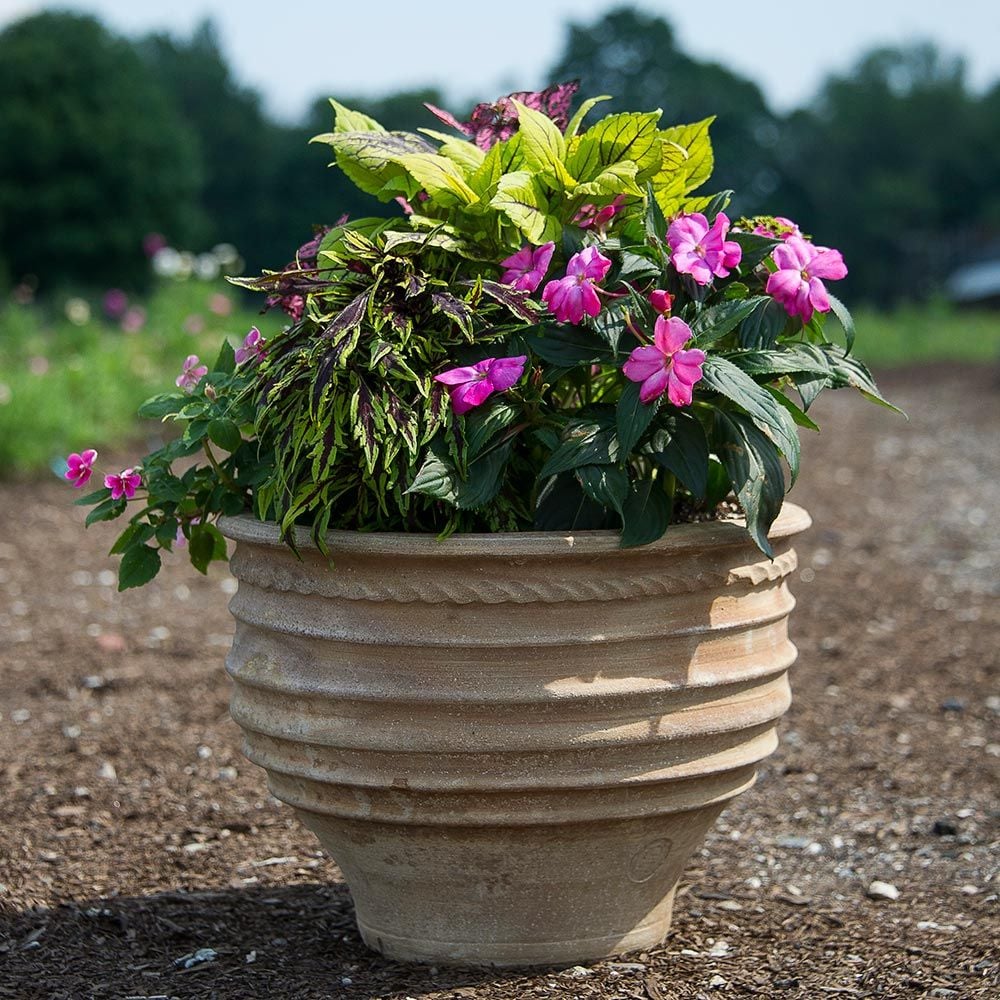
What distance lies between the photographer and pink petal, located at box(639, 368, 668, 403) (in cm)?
170

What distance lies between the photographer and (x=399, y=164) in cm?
198

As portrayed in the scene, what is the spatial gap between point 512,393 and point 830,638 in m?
2.92

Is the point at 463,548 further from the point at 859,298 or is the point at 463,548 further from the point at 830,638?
the point at 859,298

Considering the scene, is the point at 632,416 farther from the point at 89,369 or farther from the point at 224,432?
the point at 89,369

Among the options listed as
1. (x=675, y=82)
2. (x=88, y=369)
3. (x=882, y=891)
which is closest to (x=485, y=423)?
(x=882, y=891)

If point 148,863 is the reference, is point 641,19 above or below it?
above

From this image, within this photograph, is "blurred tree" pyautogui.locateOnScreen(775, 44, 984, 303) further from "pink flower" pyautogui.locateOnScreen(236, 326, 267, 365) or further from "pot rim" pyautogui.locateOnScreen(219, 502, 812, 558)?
"pot rim" pyautogui.locateOnScreen(219, 502, 812, 558)

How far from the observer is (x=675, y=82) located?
3775 cm

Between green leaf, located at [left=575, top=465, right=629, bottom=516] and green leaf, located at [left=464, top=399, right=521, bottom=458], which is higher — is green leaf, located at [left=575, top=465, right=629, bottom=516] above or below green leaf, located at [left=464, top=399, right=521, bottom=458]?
below

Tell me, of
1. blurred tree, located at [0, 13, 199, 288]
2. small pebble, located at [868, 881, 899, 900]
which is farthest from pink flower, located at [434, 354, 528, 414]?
blurred tree, located at [0, 13, 199, 288]

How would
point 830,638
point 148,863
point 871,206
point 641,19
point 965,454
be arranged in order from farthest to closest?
point 641,19 < point 871,206 < point 965,454 < point 830,638 < point 148,863

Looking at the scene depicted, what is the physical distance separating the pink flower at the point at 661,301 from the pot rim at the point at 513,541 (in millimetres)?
296

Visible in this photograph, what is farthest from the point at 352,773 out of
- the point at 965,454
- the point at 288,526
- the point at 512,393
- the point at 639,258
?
the point at 965,454

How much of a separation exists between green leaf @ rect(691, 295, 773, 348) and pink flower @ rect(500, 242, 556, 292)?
0.73ft
